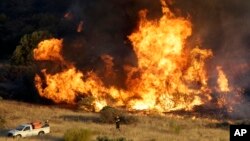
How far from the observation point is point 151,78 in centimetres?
4697

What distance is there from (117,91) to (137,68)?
3230 millimetres

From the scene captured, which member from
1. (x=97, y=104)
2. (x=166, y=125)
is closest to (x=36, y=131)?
(x=166, y=125)

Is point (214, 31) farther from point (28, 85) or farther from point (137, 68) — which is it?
point (28, 85)

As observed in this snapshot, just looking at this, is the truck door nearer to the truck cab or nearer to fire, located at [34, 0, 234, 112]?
the truck cab

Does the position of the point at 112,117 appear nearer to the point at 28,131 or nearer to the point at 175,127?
the point at 175,127

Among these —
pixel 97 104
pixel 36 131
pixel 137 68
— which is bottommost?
pixel 36 131

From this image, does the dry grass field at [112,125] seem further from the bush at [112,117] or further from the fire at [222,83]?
the fire at [222,83]

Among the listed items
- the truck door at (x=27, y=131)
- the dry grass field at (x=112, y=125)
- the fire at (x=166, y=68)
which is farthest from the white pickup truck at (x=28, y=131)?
the fire at (x=166, y=68)

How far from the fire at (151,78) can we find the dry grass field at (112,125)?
305 cm

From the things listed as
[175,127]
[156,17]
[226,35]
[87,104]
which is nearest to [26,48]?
[87,104]

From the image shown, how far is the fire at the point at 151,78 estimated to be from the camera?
4628 cm

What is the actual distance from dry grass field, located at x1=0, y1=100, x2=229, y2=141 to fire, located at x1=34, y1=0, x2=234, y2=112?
120 inches

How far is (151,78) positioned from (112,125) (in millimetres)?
10513

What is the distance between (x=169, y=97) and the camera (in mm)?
46188
